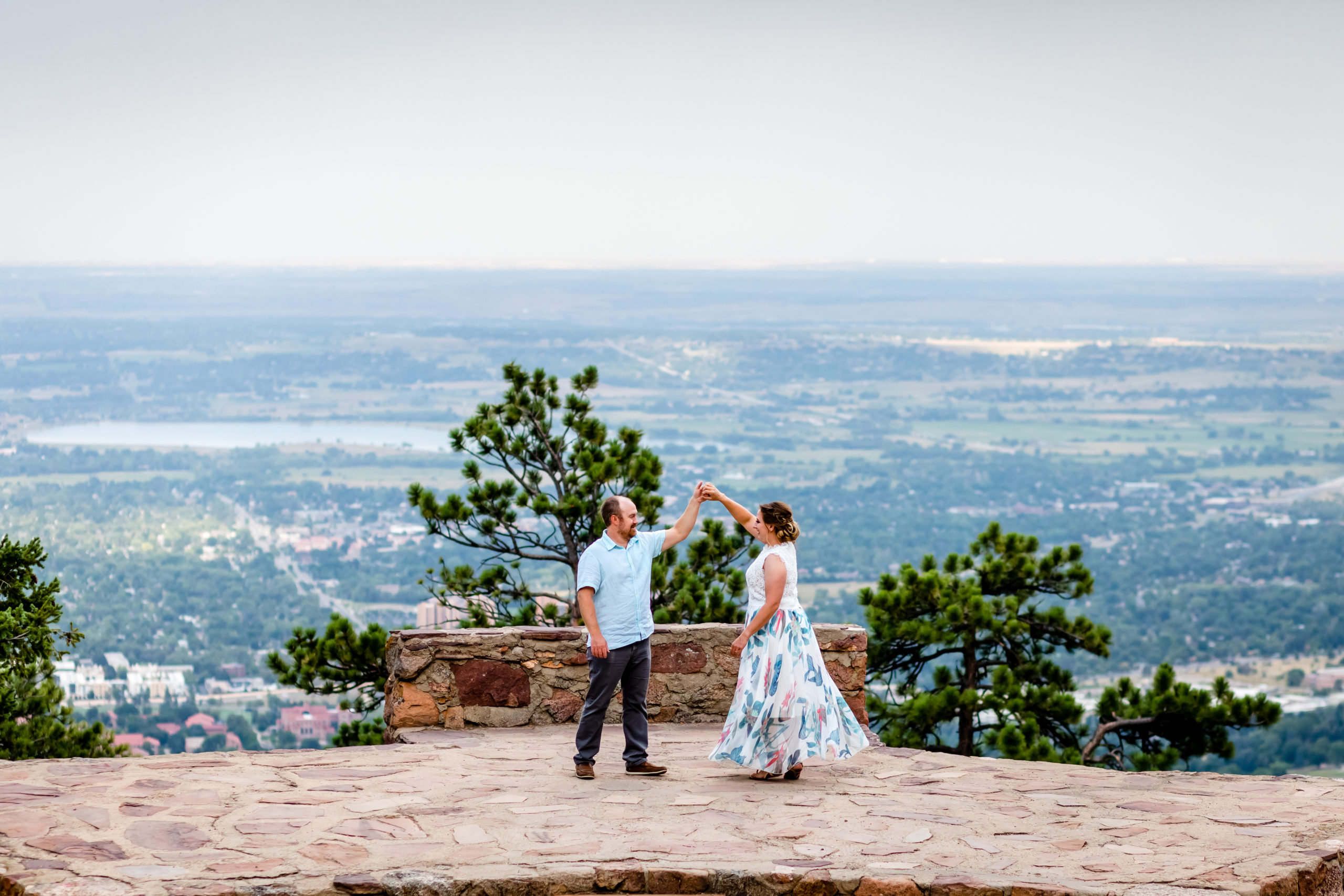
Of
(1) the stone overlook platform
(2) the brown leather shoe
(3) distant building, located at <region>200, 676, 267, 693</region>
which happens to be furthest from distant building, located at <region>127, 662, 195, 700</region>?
(2) the brown leather shoe

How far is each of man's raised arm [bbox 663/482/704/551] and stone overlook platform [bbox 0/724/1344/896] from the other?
4.40 ft

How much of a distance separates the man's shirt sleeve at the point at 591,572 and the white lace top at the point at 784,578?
82 cm

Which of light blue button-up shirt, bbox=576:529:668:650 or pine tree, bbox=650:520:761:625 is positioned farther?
pine tree, bbox=650:520:761:625

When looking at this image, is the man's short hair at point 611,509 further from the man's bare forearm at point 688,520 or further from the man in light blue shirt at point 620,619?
the man's bare forearm at point 688,520

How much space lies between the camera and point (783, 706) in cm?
743

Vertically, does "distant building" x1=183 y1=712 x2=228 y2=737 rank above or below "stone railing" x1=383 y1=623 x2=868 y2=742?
below

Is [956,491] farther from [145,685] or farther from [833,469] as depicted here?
[145,685]

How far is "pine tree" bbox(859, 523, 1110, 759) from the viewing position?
16.2m

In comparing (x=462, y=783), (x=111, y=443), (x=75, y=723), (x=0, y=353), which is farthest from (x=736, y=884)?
(x=0, y=353)

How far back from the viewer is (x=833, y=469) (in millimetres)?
120312

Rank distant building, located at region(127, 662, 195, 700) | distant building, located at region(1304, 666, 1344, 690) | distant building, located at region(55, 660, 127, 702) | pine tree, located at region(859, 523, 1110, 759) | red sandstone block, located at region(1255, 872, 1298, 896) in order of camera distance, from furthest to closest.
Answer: distant building, located at region(1304, 666, 1344, 690), distant building, located at region(55, 660, 127, 702), distant building, located at region(127, 662, 195, 700), pine tree, located at region(859, 523, 1110, 759), red sandstone block, located at region(1255, 872, 1298, 896)

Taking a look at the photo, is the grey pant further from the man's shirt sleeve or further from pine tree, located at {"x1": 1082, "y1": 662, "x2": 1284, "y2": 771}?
pine tree, located at {"x1": 1082, "y1": 662, "x2": 1284, "y2": 771}

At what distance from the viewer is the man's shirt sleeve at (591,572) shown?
24.3 ft

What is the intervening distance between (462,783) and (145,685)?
5240 centimetres
